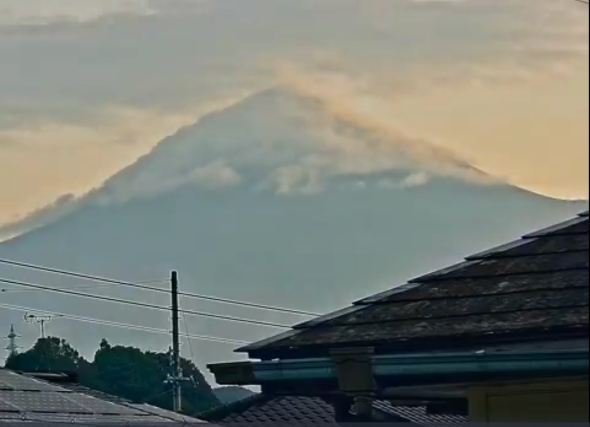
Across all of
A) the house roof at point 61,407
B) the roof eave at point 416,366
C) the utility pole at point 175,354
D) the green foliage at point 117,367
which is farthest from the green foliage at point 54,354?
the roof eave at point 416,366

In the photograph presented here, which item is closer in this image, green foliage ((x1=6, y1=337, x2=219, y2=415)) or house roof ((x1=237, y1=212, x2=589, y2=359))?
house roof ((x1=237, y1=212, x2=589, y2=359))

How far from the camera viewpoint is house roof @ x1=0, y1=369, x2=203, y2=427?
13.8 metres

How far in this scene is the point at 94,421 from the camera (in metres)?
14.1

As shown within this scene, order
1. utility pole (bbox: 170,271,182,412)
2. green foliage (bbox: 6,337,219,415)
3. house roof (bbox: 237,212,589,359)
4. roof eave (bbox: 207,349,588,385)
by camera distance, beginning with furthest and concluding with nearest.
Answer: green foliage (bbox: 6,337,219,415) < utility pole (bbox: 170,271,182,412) < house roof (bbox: 237,212,589,359) < roof eave (bbox: 207,349,588,385)

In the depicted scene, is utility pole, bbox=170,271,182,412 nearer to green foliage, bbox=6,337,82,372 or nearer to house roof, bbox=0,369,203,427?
green foliage, bbox=6,337,82,372

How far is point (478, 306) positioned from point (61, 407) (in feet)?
27.6

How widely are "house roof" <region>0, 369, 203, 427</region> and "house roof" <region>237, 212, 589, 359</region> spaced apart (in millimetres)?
6134

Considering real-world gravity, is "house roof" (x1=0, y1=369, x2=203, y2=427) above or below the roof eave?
above

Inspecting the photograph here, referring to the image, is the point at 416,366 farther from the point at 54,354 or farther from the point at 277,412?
the point at 54,354

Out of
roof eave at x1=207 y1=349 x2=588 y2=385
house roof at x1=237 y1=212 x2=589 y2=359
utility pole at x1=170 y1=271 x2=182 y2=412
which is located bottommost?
roof eave at x1=207 y1=349 x2=588 y2=385

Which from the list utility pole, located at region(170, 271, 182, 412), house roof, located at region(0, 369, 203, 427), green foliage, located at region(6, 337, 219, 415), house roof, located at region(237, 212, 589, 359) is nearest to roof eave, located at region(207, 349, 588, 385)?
house roof, located at region(237, 212, 589, 359)

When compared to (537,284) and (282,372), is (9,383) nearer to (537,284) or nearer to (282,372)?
(282,372)

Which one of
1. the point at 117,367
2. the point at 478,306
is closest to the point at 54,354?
the point at 117,367

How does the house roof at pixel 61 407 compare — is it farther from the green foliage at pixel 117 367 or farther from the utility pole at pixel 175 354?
the green foliage at pixel 117 367
